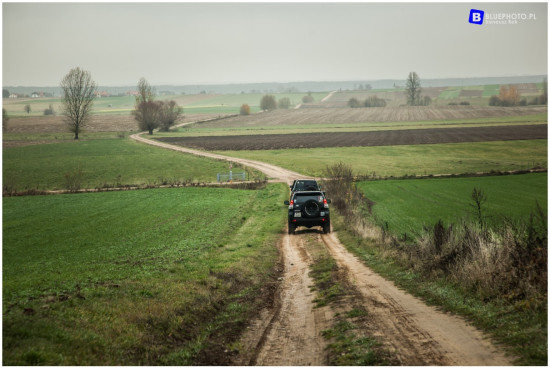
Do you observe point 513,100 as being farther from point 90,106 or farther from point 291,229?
point 291,229

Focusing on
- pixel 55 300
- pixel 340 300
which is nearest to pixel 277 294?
pixel 340 300

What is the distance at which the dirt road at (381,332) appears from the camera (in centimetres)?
844

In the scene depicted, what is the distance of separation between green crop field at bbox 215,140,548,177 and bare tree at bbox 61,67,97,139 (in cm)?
4578

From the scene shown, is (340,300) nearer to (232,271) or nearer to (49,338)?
(232,271)

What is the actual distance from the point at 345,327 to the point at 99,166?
66.6m

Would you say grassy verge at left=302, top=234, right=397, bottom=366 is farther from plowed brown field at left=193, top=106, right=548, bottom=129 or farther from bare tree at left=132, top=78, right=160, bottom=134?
plowed brown field at left=193, top=106, right=548, bottom=129

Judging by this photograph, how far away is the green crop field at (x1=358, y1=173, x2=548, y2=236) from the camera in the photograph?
1235 inches

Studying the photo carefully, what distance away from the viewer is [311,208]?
25906 mm

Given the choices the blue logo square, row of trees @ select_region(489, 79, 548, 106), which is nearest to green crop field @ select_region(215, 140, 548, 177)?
the blue logo square

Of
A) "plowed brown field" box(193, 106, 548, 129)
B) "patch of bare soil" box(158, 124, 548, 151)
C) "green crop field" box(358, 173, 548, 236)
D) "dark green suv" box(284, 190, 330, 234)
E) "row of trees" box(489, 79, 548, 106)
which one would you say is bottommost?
"green crop field" box(358, 173, 548, 236)

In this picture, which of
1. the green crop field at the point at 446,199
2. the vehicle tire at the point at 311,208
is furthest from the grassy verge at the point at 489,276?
the green crop field at the point at 446,199

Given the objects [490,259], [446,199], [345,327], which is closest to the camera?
[345,327]

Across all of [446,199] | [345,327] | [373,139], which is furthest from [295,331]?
[373,139]

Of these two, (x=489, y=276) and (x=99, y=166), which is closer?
(x=489, y=276)
